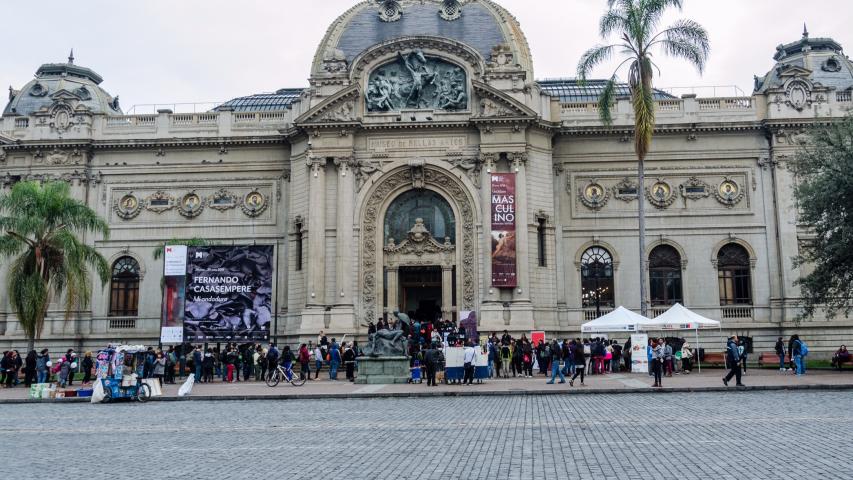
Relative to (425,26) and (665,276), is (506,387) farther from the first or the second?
(425,26)

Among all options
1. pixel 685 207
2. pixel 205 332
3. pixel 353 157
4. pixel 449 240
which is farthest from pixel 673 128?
pixel 205 332

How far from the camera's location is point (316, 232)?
143ft

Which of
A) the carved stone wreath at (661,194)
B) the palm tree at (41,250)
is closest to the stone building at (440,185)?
the carved stone wreath at (661,194)

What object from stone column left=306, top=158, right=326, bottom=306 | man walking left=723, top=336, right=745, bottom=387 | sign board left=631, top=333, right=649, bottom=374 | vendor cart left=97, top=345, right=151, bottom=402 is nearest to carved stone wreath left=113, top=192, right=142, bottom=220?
stone column left=306, top=158, right=326, bottom=306

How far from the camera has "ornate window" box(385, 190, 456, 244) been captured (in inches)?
1795

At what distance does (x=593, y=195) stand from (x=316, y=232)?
16.7 metres

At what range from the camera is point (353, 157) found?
146 feet

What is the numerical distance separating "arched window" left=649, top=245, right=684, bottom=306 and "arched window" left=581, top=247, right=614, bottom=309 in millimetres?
2443

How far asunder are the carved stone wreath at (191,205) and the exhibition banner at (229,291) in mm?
9075

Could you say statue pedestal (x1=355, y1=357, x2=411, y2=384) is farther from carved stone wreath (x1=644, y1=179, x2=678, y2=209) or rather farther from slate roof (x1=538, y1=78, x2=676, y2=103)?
slate roof (x1=538, y1=78, x2=676, y2=103)

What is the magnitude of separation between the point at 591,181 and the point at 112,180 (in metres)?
29.6

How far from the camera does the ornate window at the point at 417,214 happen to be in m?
45.6

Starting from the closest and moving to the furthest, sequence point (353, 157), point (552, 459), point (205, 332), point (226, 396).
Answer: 1. point (552, 459)
2. point (226, 396)
3. point (205, 332)
4. point (353, 157)

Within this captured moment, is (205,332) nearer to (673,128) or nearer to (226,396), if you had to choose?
(226,396)
